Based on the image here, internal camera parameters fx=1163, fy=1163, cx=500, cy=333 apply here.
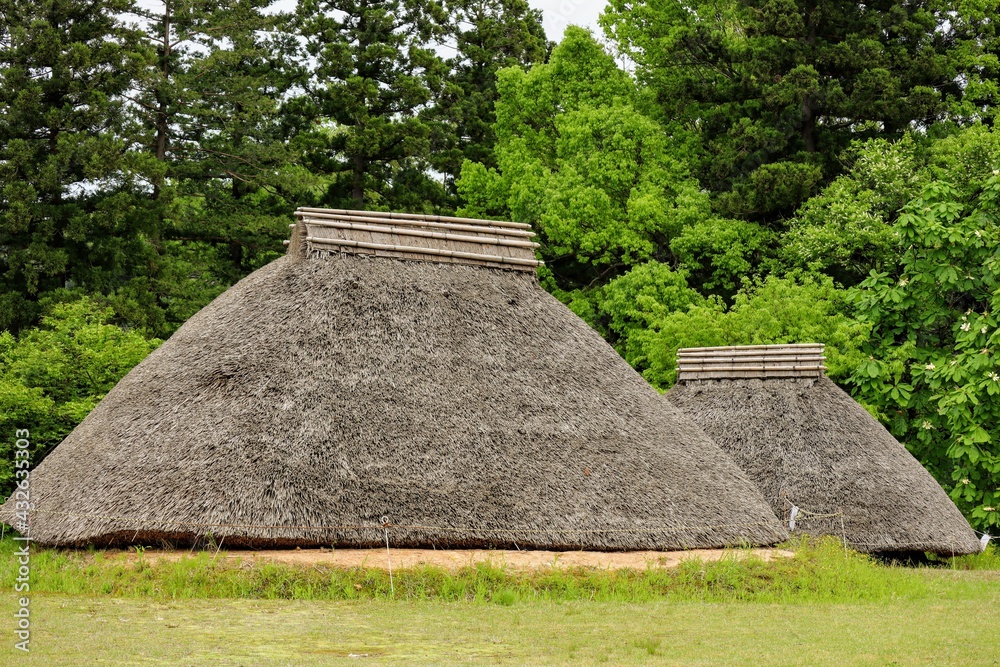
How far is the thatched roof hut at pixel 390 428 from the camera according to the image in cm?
1294

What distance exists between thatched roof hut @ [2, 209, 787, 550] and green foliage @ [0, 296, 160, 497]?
18.8 feet

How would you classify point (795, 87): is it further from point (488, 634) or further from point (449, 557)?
point (488, 634)

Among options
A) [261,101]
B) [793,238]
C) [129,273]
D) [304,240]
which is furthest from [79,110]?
[793,238]

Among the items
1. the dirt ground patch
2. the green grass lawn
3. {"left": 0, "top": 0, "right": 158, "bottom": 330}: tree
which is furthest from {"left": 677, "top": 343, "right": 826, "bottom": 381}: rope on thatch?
{"left": 0, "top": 0, "right": 158, "bottom": 330}: tree

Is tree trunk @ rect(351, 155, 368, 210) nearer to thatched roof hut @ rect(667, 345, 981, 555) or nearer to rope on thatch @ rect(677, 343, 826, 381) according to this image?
rope on thatch @ rect(677, 343, 826, 381)

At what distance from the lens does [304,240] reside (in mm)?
15812

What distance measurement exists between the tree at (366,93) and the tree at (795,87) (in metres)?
7.44

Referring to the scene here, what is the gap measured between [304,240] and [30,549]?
5.21 metres

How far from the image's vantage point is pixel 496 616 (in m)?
11.4

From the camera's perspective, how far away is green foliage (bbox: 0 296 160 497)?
20703 millimetres

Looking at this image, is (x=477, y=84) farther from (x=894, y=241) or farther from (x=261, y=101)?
(x=894, y=241)

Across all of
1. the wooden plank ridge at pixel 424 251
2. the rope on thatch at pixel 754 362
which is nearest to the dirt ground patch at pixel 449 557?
the wooden plank ridge at pixel 424 251

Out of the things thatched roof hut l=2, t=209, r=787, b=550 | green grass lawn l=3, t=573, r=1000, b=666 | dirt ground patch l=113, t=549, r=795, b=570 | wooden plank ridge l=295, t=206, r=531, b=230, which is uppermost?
wooden plank ridge l=295, t=206, r=531, b=230

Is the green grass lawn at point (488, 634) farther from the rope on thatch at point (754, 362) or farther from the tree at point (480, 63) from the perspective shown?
the tree at point (480, 63)
